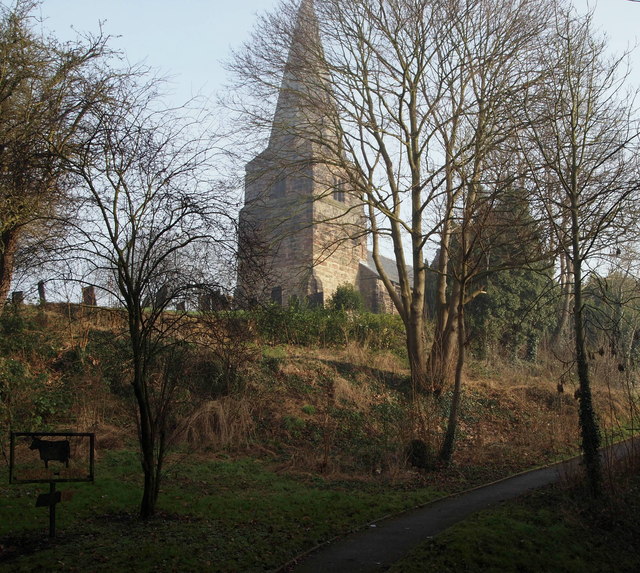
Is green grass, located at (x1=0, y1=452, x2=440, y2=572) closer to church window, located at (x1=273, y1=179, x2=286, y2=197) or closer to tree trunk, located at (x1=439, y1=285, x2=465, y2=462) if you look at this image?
tree trunk, located at (x1=439, y1=285, x2=465, y2=462)

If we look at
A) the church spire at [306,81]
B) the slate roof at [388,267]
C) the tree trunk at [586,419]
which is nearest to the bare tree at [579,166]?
the tree trunk at [586,419]

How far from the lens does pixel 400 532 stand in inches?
330

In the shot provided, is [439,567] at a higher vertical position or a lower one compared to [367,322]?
lower

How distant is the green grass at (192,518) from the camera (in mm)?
6707

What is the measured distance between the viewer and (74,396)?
43.5 feet

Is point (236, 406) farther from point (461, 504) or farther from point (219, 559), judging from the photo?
point (219, 559)

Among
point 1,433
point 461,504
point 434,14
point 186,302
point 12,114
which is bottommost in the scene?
point 461,504

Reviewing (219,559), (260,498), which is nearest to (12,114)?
(260,498)

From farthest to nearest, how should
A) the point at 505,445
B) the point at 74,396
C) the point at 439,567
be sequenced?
1. the point at 505,445
2. the point at 74,396
3. the point at 439,567

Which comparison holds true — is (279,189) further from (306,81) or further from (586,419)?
(586,419)

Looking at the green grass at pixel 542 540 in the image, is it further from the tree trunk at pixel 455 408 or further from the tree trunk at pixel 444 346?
the tree trunk at pixel 444 346

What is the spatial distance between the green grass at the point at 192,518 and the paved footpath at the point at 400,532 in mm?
267

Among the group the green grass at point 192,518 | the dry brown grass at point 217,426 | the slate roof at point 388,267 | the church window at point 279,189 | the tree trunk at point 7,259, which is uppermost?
the church window at point 279,189

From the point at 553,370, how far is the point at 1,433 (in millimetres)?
17676
